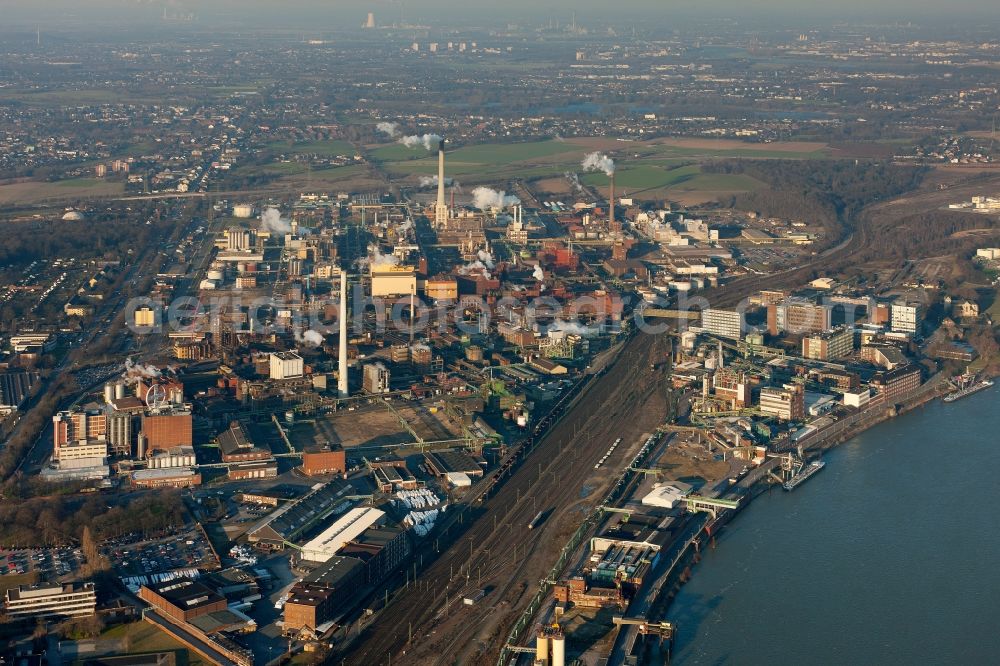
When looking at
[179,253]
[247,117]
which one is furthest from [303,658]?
[247,117]

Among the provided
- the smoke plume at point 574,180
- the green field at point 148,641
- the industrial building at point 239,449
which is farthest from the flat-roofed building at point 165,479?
the smoke plume at point 574,180

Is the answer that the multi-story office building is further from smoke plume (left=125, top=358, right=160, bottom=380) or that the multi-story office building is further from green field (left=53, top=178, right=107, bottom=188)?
green field (left=53, top=178, right=107, bottom=188)

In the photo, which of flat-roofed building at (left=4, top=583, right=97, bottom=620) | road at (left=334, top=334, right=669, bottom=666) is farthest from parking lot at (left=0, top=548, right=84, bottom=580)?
road at (left=334, top=334, right=669, bottom=666)

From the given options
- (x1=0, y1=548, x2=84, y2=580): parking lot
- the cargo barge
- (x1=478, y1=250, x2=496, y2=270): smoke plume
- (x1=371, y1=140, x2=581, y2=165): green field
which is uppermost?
(x1=478, y1=250, x2=496, y2=270): smoke plume

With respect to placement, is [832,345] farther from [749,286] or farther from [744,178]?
[744,178]

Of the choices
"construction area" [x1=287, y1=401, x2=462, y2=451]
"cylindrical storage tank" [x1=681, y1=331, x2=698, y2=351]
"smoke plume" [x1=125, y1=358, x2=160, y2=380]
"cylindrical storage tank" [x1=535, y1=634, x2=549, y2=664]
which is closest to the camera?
"cylindrical storage tank" [x1=535, y1=634, x2=549, y2=664]

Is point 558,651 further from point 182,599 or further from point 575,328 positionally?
point 575,328

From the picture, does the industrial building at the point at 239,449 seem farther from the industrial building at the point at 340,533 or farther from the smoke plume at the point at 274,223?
the smoke plume at the point at 274,223

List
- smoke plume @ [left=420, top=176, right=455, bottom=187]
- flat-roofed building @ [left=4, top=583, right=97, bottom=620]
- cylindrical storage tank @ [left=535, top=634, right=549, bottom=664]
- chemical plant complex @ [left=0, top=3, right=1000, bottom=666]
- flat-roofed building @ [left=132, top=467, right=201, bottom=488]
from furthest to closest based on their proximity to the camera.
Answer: smoke plume @ [left=420, top=176, right=455, bottom=187]
flat-roofed building @ [left=132, top=467, right=201, bottom=488]
chemical plant complex @ [left=0, top=3, right=1000, bottom=666]
flat-roofed building @ [left=4, top=583, right=97, bottom=620]
cylindrical storage tank @ [left=535, top=634, right=549, bottom=664]
